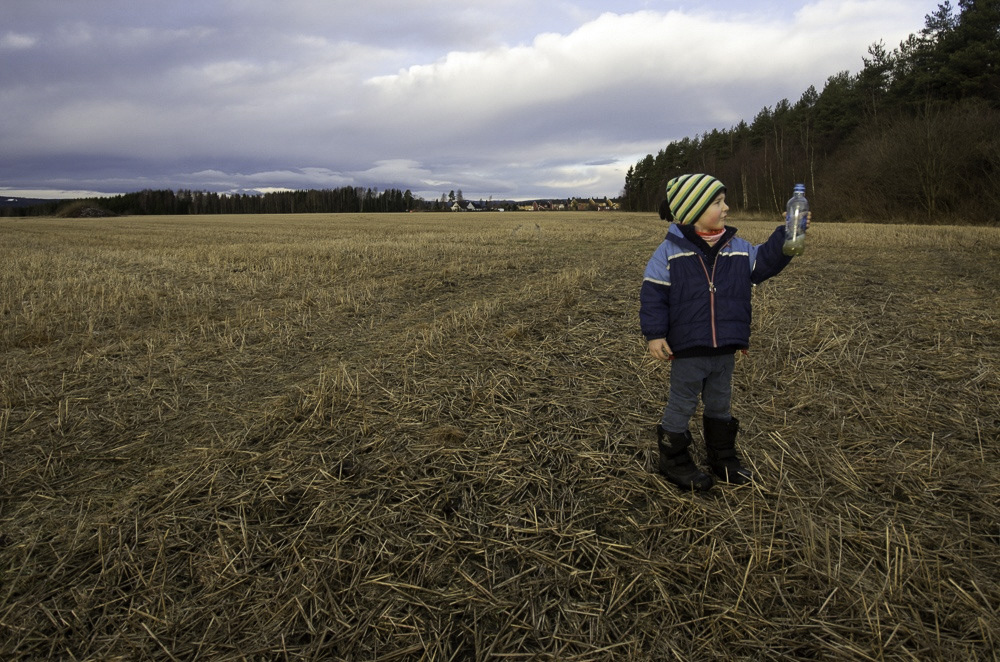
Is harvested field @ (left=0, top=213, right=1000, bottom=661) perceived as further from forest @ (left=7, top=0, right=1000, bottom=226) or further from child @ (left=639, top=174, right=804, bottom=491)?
forest @ (left=7, top=0, right=1000, bottom=226)

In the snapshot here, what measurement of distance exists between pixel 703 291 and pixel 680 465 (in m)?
1.05

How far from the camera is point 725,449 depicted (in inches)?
129

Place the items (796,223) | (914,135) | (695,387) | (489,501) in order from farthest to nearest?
(914,135) < (695,387) < (489,501) < (796,223)

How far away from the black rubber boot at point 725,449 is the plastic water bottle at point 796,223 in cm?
106

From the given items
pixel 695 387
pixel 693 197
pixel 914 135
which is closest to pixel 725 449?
pixel 695 387

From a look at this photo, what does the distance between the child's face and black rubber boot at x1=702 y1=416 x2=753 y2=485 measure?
117 centimetres

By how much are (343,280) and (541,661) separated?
9.79 m

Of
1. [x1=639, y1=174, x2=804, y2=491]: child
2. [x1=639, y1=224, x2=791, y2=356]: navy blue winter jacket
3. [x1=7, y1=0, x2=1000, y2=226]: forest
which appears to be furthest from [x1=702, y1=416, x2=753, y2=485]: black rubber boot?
[x1=7, y1=0, x2=1000, y2=226]: forest

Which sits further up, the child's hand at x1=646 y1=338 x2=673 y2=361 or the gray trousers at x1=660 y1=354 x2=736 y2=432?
the child's hand at x1=646 y1=338 x2=673 y2=361

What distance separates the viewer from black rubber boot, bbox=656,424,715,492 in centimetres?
314

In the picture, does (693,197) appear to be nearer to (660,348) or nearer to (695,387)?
(660,348)

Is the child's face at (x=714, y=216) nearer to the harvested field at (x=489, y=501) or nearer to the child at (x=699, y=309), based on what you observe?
the child at (x=699, y=309)

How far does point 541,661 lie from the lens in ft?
7.13

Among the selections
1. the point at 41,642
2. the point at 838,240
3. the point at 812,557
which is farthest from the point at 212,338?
the point at 838,240
